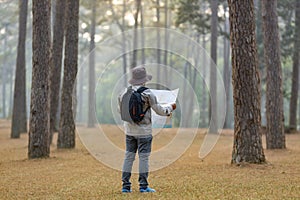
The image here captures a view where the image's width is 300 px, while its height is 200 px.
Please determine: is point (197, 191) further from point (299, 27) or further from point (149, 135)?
point (299, 27)

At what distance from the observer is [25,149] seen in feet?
61.6

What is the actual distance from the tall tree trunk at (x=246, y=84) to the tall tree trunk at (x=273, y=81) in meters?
4.70

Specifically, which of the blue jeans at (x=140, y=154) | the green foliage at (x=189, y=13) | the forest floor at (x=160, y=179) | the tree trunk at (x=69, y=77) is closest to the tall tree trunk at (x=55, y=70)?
the tree trunk at (x=69, y=77)

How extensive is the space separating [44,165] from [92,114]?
286 centimetres

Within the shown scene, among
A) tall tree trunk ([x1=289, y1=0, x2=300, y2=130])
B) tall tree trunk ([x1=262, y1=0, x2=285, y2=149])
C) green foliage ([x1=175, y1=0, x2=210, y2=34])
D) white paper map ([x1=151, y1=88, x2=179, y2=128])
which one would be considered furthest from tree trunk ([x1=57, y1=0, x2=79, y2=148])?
tall tree trunk ([x1=289, y1=0, x2=300, y2=130])

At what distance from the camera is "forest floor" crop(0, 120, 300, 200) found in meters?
8.32

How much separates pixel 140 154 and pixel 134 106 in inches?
30.7

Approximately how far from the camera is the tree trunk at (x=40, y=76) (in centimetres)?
1420

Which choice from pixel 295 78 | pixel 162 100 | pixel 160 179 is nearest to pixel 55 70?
pixel 160 179

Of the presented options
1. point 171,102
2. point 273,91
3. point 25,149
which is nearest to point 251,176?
point 171,102

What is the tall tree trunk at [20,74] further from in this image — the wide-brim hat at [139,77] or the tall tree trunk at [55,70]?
the wide-brim hat at [139,77]

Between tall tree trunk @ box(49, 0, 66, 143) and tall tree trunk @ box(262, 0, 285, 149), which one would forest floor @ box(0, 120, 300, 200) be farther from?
tall tree trunk @ box(49, 0, 66, 143)

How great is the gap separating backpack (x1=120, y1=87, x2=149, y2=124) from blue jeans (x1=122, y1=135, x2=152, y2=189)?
0.32 metres

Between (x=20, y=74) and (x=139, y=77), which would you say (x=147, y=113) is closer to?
(x=139, y=77)
